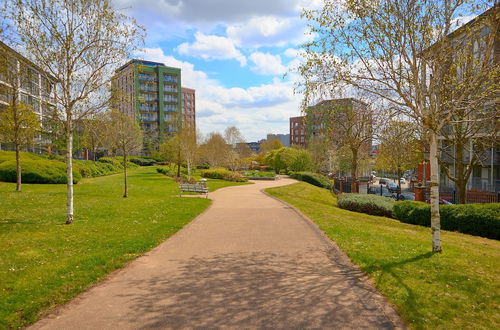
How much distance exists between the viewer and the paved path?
4.21 m

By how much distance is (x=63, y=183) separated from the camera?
22344mm

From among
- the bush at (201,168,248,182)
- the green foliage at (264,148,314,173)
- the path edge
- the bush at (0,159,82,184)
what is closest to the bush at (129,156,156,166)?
the green foliage at (264,148,314,173)

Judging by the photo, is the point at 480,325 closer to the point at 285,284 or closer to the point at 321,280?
the point at 321,280

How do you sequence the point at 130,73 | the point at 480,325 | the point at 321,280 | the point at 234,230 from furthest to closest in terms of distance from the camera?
the point at 130,73
the point at 234,230
the point at 321,280
the point at 480,325

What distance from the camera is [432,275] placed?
5.79m

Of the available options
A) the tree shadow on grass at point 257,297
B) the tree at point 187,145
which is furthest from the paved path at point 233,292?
the tree at point 187,145

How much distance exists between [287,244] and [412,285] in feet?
11.7

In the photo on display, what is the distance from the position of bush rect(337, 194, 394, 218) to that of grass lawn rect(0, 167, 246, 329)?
8.57 metres

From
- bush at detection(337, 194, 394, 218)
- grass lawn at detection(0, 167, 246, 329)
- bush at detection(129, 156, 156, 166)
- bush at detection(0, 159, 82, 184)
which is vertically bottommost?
bush at detection(337, 194, 394, 218)

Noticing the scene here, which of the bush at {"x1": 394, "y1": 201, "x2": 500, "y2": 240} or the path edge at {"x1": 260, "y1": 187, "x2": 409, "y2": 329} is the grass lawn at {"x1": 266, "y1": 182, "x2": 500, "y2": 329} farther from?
the bush at {"x1": 394, "y1": 201, "x2": 500, "y2": 240}

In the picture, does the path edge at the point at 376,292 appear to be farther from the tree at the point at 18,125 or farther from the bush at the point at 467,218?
the tree at the point at 18,125

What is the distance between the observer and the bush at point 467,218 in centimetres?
1052

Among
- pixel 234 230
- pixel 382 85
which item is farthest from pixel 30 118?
pixel 382 85

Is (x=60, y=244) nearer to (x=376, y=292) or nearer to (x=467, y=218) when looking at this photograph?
(x=376, y=292)
